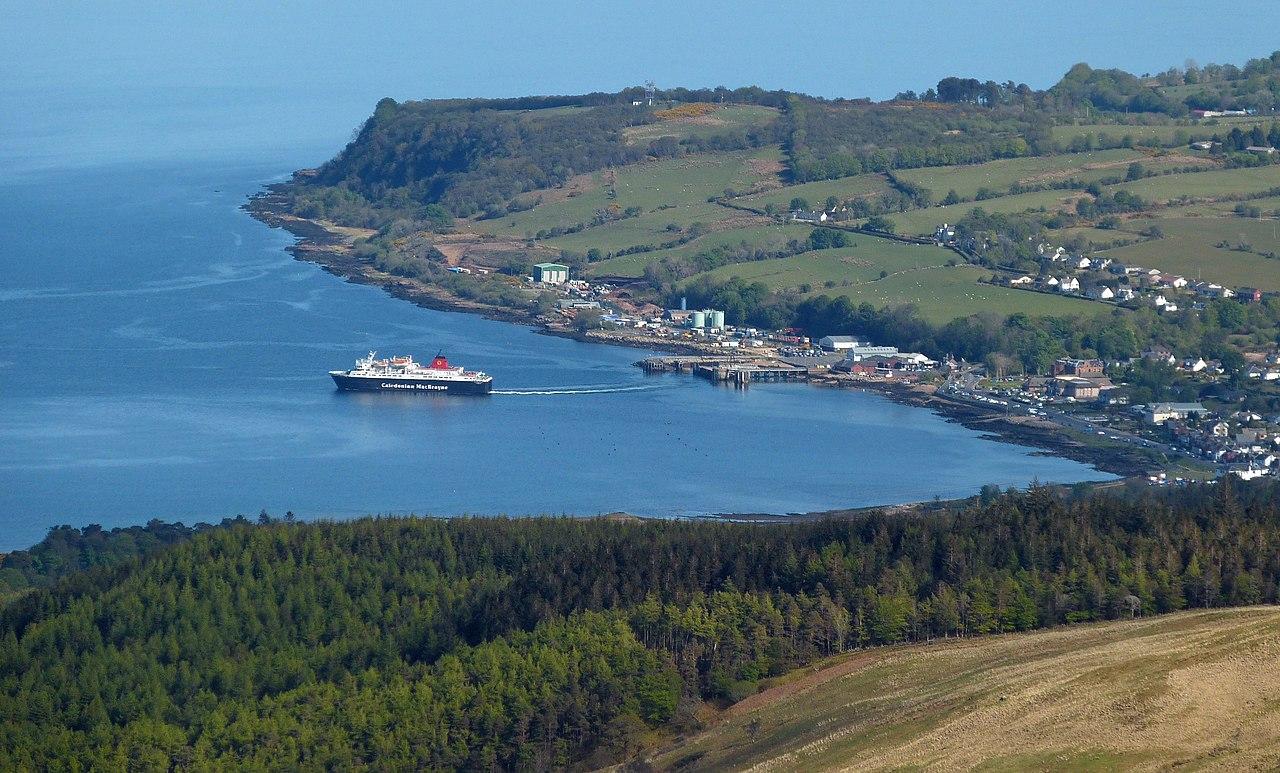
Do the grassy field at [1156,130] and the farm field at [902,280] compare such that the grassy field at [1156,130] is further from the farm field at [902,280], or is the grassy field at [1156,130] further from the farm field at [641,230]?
the farm field at [902,280]

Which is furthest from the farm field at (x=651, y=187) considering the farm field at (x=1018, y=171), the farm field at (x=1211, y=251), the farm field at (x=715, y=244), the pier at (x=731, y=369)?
the pier at (x=731, y=369)

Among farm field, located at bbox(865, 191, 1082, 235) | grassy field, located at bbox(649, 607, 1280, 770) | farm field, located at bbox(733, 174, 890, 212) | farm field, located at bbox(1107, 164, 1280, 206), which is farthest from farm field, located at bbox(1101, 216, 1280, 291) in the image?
grassy field, located at bbox(649, 607, 1280, 770)

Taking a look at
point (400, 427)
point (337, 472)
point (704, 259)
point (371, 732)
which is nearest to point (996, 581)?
point (371, 732)

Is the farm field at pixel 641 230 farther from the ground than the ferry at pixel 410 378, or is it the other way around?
the farm field at pixel 641 230

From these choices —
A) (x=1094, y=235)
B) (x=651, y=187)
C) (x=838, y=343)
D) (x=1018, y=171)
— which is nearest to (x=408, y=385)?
(x=838, y=343)

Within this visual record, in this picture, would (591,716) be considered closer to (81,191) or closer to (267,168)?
(81,191)

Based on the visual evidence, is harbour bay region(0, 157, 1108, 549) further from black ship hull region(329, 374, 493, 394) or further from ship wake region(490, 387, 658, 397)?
black ship hull region(329, 374, 493, 394)

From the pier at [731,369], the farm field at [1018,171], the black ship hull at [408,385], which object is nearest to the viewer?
the black ship hull at [408,385]

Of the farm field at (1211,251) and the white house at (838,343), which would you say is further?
the farm field at (1211,251)
